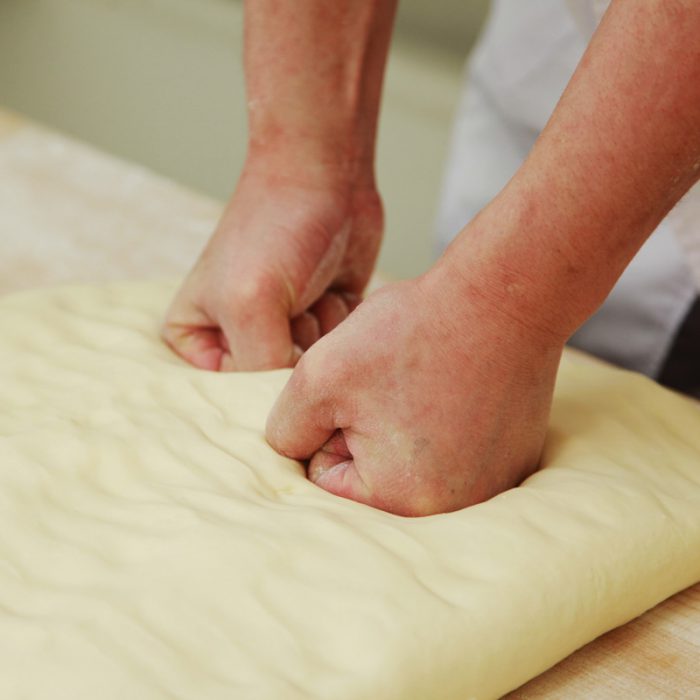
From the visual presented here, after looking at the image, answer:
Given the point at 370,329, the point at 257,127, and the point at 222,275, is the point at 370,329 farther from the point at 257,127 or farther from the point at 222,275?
the point at 257,127

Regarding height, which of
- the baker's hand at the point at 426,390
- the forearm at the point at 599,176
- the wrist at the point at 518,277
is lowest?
the baker's hand at the point at 426,390


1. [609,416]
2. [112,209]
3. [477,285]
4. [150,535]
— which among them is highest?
[477,285]

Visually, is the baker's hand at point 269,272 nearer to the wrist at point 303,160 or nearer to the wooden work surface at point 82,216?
the wrist at point 303,160

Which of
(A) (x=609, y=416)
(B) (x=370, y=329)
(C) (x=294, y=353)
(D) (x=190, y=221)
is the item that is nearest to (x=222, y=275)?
(C) (x=294, y=353)

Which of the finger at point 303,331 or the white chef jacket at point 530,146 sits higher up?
the white chef jacket at point 530,146

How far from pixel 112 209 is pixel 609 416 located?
100cm

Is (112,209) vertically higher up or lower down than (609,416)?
lower down

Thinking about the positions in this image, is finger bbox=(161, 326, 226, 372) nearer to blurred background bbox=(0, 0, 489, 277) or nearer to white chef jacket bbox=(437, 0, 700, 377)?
white chef jacket bbox=(437, 0, 700, 377)

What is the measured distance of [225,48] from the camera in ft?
9.02

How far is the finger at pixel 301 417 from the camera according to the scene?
0.82 metres

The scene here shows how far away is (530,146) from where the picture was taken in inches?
58.7

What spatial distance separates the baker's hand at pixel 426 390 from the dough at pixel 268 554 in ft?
0.10

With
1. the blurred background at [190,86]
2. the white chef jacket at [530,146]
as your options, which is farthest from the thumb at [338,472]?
the blurred background at [190,86]

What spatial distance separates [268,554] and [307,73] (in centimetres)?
62
